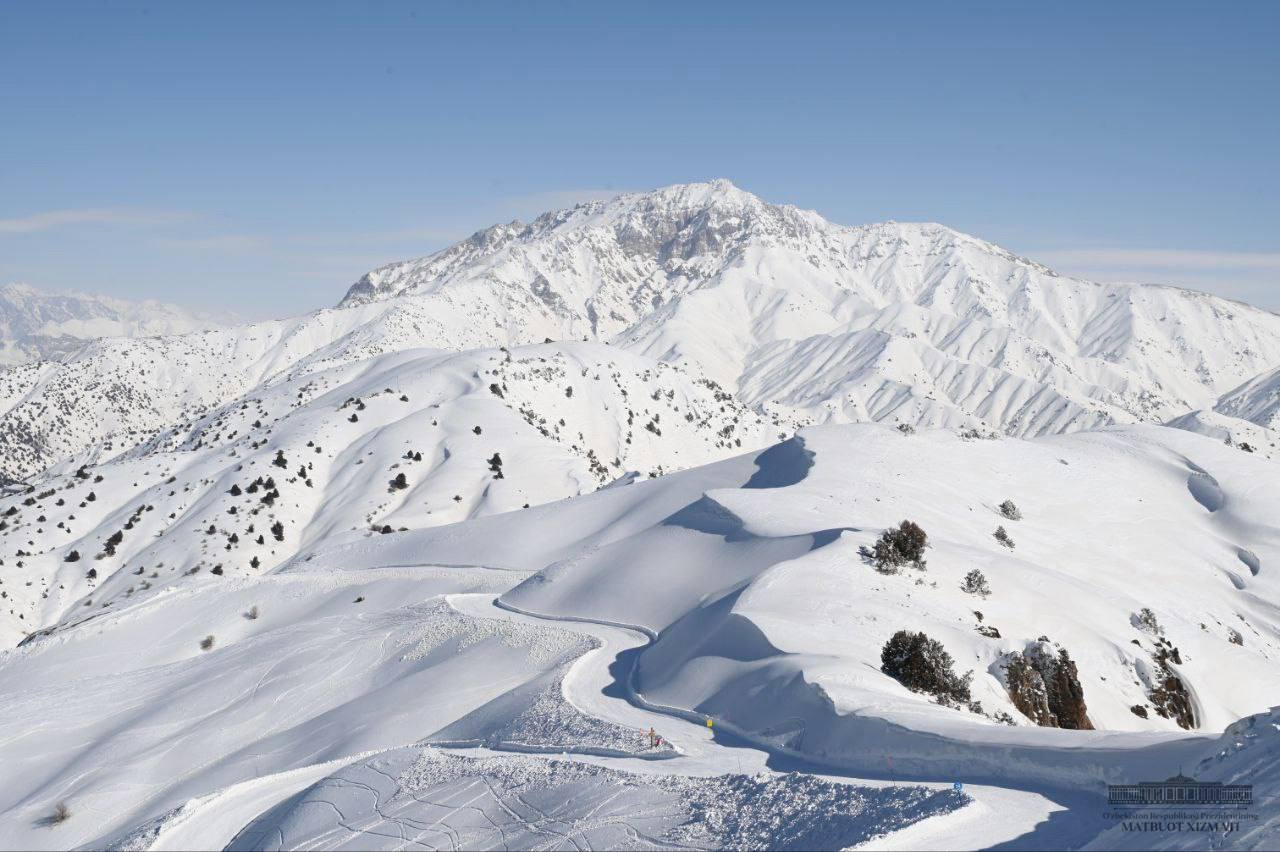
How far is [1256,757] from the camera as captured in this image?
57.7ft

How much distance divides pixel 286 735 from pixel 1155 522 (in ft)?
190

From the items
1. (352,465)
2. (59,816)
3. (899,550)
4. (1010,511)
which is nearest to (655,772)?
(899,550)

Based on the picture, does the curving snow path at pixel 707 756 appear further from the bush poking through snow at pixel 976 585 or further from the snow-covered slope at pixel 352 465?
the snow-covered slope at pixel 352 465

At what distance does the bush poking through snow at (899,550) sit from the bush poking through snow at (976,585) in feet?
6.75

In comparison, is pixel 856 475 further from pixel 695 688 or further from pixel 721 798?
pixel 721 798

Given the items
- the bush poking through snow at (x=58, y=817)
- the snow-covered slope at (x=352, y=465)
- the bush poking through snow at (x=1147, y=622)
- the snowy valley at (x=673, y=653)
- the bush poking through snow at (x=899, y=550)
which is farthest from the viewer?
the snow-covered slope at (x=352, y=465)

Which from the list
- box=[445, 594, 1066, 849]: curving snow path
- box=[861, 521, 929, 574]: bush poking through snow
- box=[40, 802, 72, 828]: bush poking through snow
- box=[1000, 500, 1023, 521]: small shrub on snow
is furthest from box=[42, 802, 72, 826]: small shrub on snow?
box=[1000, 500, 1023, 521]: small shrub on snow

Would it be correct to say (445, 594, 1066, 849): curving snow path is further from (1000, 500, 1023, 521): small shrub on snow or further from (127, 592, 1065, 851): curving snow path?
(1000, 500, 1023, 521): small shrub on snow

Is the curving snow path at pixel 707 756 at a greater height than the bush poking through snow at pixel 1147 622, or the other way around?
the curving snow path at pixel 707 756

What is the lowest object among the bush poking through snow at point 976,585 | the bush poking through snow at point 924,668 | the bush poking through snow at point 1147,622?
the bush poking through snow at point 1147,622

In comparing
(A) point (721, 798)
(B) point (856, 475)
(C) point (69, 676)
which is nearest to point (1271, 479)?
(B) point (856, 475)

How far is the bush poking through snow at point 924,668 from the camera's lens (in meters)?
29.6

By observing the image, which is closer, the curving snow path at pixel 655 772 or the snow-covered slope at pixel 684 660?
the curving snow path at pixel 655 772

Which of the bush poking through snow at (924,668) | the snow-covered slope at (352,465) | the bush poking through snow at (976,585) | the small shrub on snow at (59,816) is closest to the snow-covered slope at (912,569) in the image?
the bush poking through snow at (976,585)
